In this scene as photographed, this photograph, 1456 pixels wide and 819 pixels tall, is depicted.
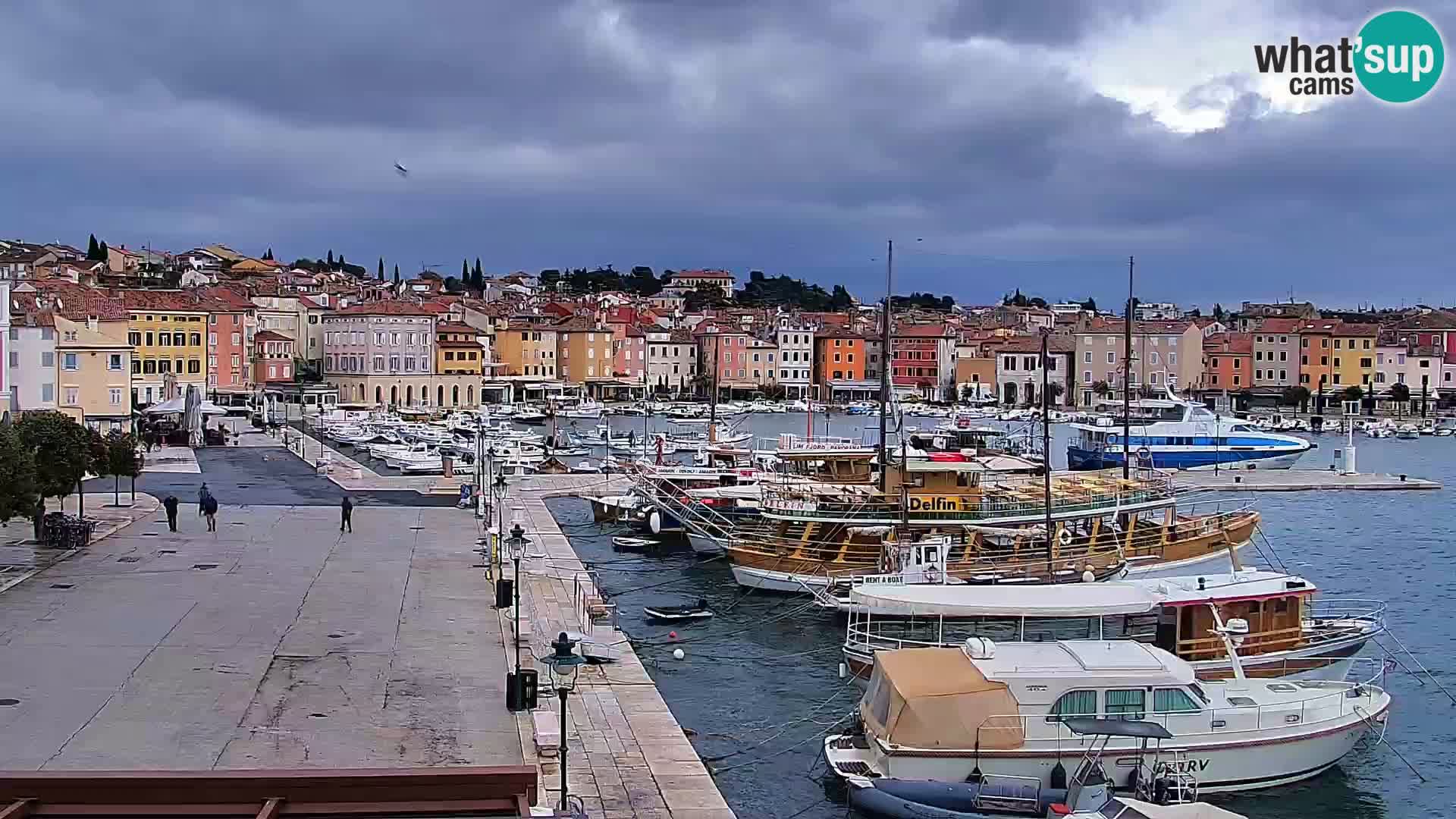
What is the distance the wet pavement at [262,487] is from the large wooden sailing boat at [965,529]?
1274cm

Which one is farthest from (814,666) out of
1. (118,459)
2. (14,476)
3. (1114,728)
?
(118,459)

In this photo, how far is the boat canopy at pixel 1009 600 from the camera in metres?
17.4

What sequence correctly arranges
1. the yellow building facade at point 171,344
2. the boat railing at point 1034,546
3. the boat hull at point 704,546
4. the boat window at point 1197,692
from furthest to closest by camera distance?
the yellow building facade at point 171,344 < the boat hull at point 704,546 < the boat railing at point 1034,546 < the boat window at point 1197,692

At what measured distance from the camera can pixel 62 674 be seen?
50.9ft

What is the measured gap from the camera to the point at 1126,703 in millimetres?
13984

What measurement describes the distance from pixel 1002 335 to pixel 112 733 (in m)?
117

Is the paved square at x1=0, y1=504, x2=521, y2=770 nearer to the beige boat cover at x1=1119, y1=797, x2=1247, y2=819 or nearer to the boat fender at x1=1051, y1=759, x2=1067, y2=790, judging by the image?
the boat fender at x1=1051, y1=759, x2=1067, y2=790

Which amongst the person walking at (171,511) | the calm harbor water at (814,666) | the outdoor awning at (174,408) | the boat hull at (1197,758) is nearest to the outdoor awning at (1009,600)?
the calm harbor water at (814,666)

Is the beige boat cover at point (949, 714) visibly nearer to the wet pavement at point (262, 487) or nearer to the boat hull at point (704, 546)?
the boat hull at point (704, 546)

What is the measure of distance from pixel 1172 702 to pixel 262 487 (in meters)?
29.8

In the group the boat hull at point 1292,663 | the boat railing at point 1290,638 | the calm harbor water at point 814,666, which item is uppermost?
the boat railing at point 1290,638

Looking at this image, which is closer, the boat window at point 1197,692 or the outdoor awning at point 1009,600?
the boat window at point 1197,692

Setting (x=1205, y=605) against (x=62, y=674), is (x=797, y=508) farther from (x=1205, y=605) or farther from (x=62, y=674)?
(x=62, y=674)

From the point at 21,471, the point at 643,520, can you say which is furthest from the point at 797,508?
the point at 21,471
